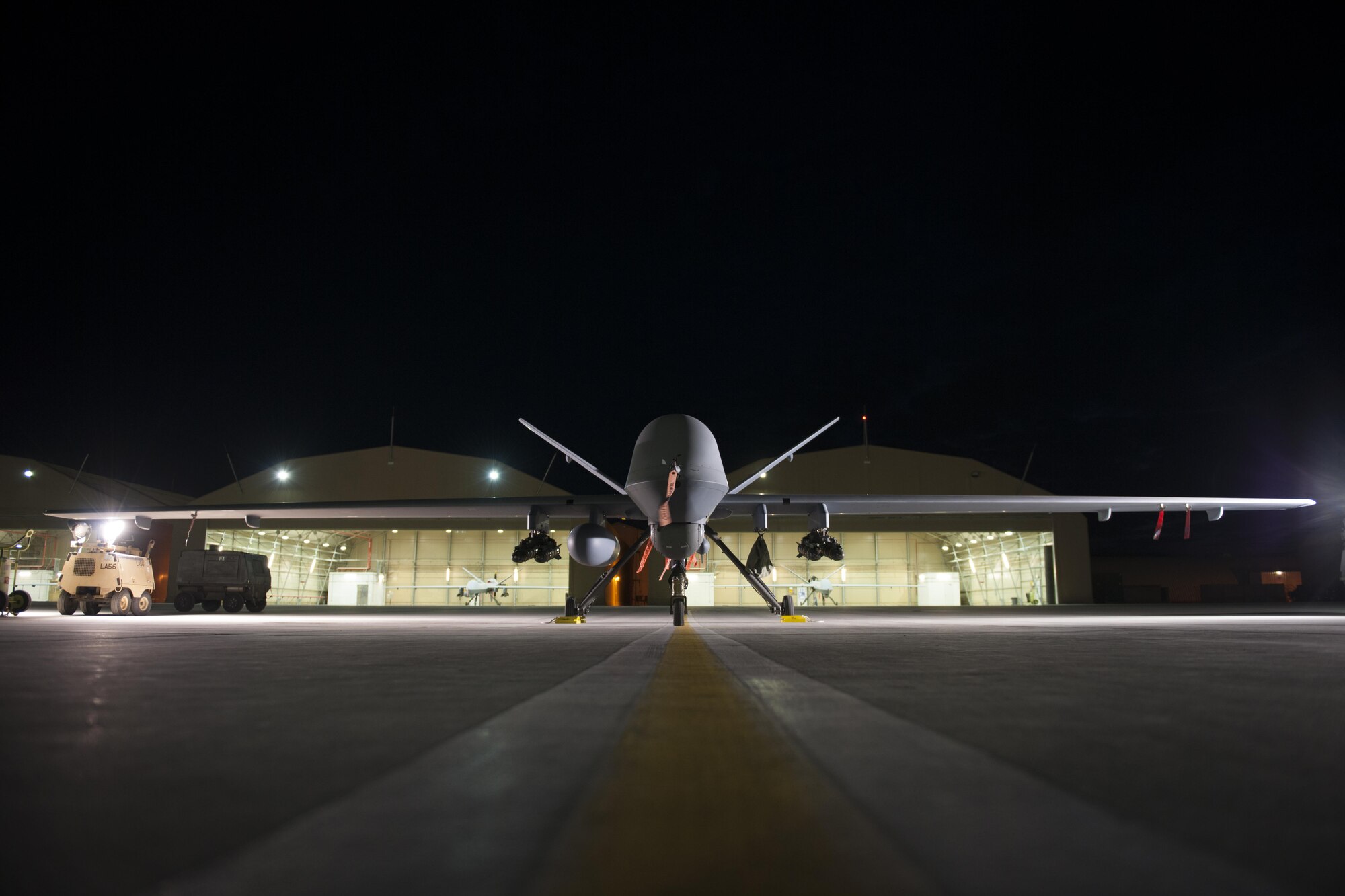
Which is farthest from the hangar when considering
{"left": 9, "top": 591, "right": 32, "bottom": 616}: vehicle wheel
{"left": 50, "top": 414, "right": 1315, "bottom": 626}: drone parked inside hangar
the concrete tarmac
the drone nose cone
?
the concrete tarmac

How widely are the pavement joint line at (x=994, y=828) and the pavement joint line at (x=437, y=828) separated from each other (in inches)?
19.1

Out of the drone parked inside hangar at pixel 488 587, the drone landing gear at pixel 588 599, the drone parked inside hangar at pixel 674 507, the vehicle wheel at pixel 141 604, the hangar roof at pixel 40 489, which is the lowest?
the drone parked inside hangar at pixel 488 587

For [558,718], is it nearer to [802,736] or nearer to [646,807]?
[802,736]

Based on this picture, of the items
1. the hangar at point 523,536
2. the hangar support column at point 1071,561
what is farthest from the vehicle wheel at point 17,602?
the hangar support column at point 1071,561

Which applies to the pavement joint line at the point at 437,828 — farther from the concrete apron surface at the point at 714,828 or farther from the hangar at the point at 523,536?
the hangar at the point at 523,536

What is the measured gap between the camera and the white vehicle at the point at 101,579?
16.1 m

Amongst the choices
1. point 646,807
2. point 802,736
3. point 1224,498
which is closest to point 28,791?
point 646,807

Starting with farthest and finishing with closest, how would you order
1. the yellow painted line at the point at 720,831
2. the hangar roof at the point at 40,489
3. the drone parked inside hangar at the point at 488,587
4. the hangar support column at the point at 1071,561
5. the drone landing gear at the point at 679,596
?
1. the hangar roof at the point at 40,489
2. the drone parked inside hangar at the point at 488,587
3. the hangar support column at the point at 1071,561
4. the drone landing gear at the point at 679,596
5. the yellow painted line at the point at 720,831

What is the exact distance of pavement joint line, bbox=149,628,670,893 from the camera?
811 millimetres

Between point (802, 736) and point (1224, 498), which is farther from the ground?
point (1224, 498)

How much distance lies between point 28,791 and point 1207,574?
232 feet

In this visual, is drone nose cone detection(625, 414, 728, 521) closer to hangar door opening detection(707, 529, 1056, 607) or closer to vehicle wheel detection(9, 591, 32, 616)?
vehicle wheel detection(9, 591, 32, 616)

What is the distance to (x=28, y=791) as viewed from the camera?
1218 millimetres

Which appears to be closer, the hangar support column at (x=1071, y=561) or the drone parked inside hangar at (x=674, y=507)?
the drone parked inside hangar at (x=674, y=507)
